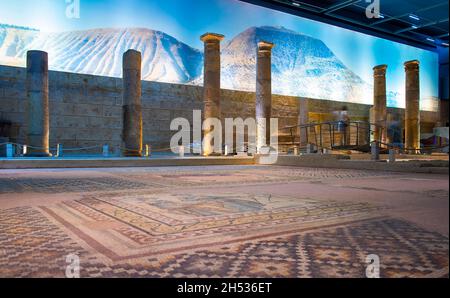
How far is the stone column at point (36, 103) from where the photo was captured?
44.3 ft

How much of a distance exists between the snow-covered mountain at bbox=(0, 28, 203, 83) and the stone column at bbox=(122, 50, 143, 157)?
8331mm

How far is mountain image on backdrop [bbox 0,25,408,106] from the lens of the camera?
813 inches

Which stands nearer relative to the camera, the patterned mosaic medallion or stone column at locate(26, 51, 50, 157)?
the patterned mosaic medallion

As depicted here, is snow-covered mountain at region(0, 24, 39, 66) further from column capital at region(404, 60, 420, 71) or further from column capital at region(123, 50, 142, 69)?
column capital at region(404, 60, 420, 71)

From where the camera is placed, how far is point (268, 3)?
2388 cm

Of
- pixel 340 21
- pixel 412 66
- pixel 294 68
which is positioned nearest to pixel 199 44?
pixel 294 68

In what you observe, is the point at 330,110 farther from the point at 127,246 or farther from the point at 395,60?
the point at 127,246

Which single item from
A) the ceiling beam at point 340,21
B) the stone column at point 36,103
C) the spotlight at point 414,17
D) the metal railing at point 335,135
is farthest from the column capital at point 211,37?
the spotlight at point 414,17

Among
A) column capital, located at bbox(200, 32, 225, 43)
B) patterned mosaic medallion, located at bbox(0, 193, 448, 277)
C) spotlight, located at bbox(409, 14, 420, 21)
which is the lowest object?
patterned mosaic medallion, located at bbox(0, 193, 448, 277)

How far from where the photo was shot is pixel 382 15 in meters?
25.0

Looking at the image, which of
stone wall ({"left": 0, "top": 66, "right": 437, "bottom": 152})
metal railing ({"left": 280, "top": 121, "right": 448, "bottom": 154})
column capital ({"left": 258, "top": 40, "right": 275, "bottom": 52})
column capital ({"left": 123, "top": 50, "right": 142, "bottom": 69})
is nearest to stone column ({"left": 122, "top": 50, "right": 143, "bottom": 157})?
column capital ({"left": 123, "top": 50, "right": 142, "bottom": 69})

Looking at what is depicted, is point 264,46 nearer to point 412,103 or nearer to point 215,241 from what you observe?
point 412,103

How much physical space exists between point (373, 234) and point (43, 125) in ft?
44.3
